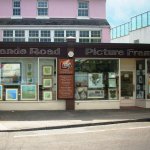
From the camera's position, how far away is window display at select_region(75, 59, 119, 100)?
24.8m

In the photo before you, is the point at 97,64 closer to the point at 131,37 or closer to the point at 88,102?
the point at 88,102

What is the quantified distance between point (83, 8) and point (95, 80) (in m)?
19.0

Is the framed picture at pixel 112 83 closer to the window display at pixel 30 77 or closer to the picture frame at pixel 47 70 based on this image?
the window display at pixel 30 77

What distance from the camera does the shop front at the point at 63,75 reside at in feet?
79.4

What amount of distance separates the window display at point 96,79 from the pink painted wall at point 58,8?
1801 cm

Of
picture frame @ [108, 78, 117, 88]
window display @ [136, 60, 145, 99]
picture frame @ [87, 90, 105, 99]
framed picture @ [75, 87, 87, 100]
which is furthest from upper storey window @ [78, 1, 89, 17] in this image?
framed picture @ [75, 87, 87, 100]

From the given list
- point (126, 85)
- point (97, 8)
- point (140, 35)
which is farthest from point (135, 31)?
point (126, 85)

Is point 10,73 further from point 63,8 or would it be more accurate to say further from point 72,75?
point 63,8

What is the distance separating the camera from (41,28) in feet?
133

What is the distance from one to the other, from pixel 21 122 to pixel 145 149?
8041 millimetres

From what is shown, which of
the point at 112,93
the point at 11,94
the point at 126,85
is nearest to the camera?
the point at 11,94

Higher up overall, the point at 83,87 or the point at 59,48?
the point at 59,48

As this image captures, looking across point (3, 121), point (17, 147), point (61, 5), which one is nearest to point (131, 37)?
point (61, 5)

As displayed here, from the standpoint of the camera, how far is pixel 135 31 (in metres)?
55.8
